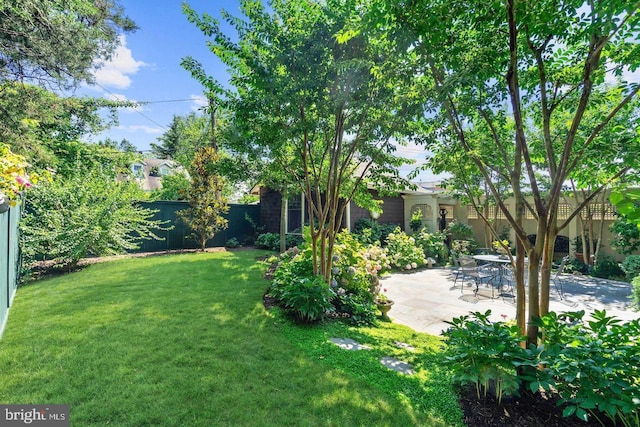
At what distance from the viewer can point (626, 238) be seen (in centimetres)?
784

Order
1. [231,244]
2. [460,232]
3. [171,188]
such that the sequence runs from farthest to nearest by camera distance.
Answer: [171,188] → [231,244] → [460,232]

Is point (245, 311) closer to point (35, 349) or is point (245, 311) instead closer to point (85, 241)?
point (35, 349)

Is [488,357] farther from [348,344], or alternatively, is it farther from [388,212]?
[388,212]

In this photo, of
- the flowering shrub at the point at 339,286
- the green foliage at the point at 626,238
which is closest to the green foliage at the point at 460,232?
the green foliage at the point at 626,238

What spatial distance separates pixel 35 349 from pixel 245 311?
7.11 feet

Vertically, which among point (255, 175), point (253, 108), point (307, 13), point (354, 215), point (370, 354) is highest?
point (307, 13)

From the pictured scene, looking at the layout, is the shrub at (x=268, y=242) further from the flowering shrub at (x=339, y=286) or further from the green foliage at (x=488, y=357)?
the green foliage at (x=488, y=357)

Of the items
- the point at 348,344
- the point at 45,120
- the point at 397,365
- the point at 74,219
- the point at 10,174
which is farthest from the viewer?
the point at 45,120

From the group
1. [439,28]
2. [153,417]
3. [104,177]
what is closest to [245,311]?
[153,417]

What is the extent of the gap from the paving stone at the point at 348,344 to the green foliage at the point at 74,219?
584cm

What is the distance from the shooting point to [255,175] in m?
6.52

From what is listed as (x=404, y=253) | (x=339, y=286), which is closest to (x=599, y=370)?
(x=339, y=286)

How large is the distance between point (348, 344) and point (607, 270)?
8955mm

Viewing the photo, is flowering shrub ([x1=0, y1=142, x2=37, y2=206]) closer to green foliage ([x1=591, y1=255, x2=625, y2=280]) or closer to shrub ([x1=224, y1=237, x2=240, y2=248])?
shrub ([x1=224, y1=237, x2=240, y2=248])
